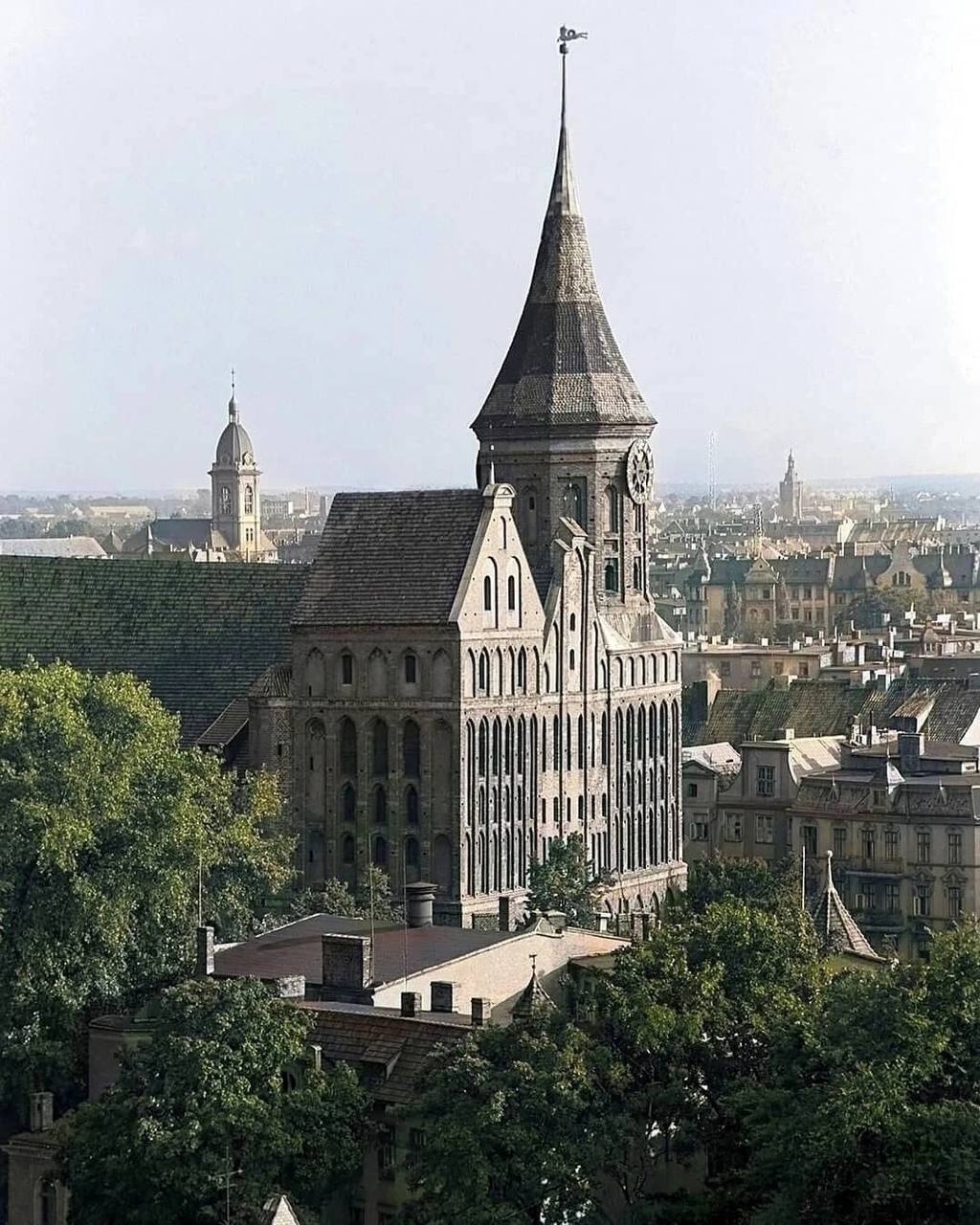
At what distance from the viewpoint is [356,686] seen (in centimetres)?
11256

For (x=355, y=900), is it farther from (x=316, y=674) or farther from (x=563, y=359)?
(x=563, y=359)

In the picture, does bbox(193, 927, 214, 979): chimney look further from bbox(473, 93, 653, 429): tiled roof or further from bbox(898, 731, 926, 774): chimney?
bbox(473, 93, 653, 429): tiled roof

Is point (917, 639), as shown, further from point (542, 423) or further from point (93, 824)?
point (93, 824)

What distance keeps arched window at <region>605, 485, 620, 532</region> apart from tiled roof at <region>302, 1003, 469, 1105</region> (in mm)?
52363

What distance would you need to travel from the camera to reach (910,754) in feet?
395

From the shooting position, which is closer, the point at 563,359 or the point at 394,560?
the point at 394,560

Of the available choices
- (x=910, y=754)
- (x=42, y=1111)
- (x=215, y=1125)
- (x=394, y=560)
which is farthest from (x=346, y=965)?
(x=910, y=754)

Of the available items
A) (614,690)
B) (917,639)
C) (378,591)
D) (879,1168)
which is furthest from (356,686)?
(917,639)

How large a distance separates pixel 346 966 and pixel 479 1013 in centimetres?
609

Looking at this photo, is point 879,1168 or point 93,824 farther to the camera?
point 93,824

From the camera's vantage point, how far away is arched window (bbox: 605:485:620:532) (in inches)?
5059

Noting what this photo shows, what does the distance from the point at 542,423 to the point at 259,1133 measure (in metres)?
57.4

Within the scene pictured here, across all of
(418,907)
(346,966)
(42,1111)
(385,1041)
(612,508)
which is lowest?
(42,1111)

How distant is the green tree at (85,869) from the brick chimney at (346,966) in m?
6.56
